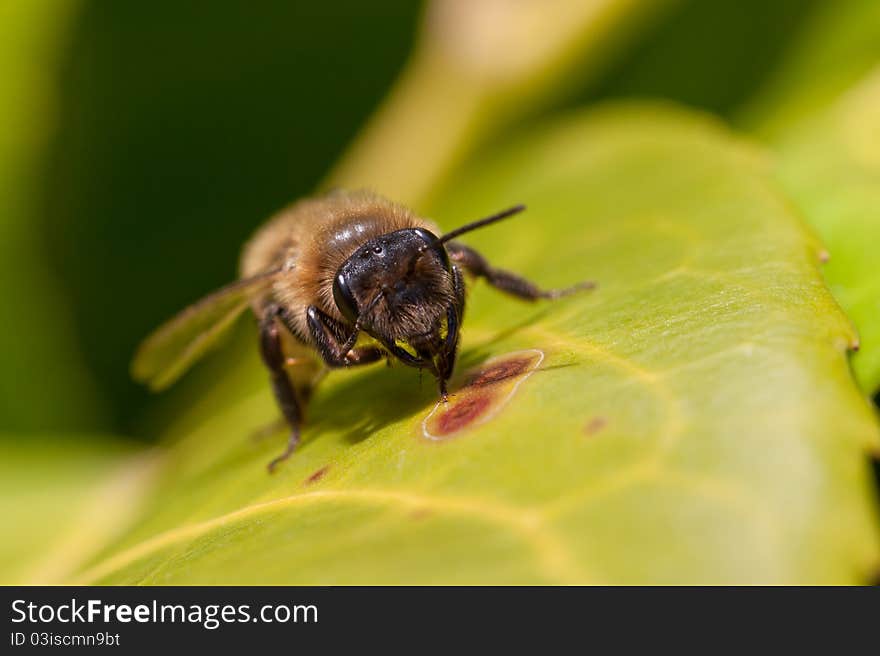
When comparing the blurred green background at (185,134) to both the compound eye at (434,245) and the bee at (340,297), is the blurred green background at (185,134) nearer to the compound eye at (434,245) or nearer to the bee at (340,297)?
the bee at (340,297)

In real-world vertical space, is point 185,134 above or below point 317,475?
above

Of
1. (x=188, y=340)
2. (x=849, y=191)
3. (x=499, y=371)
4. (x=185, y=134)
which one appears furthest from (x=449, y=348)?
(x=185, y=134)

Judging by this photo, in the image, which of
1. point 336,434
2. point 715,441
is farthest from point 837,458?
point 336,434

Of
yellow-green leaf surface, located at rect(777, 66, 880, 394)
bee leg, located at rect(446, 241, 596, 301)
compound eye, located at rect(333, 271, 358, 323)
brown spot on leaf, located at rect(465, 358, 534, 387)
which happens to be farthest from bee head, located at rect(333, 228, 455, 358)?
yellow-green leaf surface, located at rect(777, 66, 880, 394)

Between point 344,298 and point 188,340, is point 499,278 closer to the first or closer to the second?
point 344,298

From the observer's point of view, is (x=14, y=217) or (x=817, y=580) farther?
(x=14, y=217)

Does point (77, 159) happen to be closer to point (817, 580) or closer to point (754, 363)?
point (754, 363)
